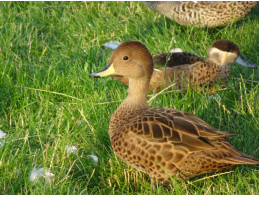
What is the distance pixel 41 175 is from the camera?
330 cm

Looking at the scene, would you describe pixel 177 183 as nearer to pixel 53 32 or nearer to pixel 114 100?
pixel 114 100

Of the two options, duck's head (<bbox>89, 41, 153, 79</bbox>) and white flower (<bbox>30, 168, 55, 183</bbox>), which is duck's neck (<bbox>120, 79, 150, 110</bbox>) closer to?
duck's head (<bbox>89, 41, 153, 79</bbox>)

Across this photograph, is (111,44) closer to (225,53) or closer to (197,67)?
(197,67)

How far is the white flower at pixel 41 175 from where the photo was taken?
3291 millimetres

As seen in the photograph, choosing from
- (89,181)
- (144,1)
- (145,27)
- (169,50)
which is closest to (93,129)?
(89,181)

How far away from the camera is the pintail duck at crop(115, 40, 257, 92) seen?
509 centimetres

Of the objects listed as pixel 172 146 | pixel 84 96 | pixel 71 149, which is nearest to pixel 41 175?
pixel 71 149

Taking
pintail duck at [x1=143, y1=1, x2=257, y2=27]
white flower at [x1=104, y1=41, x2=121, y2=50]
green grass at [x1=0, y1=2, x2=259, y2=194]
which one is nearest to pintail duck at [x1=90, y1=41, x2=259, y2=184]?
green grass at [x1=0, y1=2, x2=259, y2=194]

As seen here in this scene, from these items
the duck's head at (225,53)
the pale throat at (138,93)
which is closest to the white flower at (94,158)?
the pale throat at (138,93)

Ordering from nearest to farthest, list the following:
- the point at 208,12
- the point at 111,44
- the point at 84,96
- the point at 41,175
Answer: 1. the point at 41,175
2. the point at 84,96
3. the point at 111,44
4. the point at 208,12

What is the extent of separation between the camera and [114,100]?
4.50m

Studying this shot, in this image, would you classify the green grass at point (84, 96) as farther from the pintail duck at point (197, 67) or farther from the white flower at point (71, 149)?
the pintail duck at point (197, 67)

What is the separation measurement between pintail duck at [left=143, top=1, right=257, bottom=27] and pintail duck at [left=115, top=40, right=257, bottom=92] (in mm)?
1029

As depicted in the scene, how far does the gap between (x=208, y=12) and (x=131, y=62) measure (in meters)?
2.79
